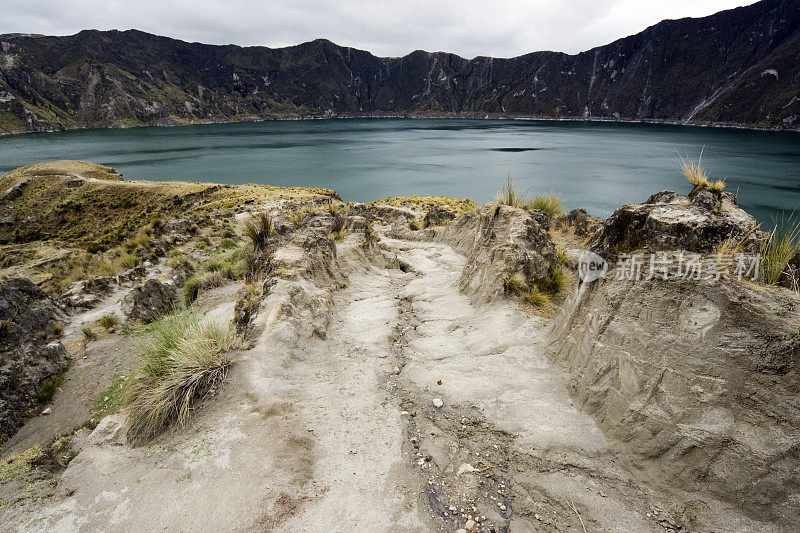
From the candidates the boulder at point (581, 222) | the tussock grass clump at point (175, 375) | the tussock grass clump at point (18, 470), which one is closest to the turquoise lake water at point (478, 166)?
the boulder at point (581, 222)

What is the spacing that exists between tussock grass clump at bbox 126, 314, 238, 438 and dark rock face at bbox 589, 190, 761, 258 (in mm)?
5809

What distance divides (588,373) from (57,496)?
590cm

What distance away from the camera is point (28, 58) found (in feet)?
558

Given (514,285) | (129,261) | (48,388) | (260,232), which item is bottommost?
(129,261)

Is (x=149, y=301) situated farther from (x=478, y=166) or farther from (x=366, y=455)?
(x=478, y=166)

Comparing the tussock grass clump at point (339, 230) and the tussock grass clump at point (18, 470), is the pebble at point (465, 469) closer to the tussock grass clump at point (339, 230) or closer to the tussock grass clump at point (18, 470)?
the tussock grass clump at point (18, 470)

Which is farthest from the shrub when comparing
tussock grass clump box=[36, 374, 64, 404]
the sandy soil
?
the sandy soil

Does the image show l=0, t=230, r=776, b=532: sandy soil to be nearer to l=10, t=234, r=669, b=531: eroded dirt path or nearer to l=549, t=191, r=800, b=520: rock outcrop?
l=10, t=234, r=669, b=531: eroded dirt path

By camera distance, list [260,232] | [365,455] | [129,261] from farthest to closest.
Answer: [129,261], [260,232], [365,455]

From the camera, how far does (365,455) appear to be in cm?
393

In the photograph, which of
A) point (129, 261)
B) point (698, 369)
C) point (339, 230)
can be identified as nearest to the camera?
point (698, 369)

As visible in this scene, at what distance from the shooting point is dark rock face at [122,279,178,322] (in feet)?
33.7

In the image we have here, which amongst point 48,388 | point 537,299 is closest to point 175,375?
point 48,388

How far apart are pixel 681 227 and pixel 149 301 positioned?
12472mm
